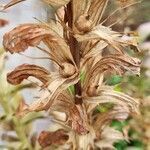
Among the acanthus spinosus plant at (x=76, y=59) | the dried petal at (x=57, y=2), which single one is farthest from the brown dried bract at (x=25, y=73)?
the dried petal at (x=57, y=2)

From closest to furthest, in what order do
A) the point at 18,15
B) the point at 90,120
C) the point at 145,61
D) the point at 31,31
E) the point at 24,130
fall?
the point at 31,31 < the point at 90,120 < the point at 24,130 < the point at 145,61 < the point at 18,15

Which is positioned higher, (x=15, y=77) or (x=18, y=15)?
(x=18, y=15)

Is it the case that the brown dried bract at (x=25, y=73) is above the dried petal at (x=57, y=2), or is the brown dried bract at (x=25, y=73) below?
below

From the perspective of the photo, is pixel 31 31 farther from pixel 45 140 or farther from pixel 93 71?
pixel 45 140

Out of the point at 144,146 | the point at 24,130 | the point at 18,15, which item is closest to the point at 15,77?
the point at 24,130

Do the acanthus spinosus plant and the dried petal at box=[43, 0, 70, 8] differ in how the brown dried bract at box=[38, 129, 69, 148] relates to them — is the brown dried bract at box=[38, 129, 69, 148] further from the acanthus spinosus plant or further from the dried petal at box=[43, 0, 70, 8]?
the dried petal at box=[43, 0, 70, 8]

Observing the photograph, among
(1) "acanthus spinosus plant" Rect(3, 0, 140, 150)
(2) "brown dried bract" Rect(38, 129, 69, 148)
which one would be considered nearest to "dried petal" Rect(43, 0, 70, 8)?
(1) "acanthus spinosus plant" Rect(3, 0, 140, 150)

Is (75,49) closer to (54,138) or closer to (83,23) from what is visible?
(83,23)

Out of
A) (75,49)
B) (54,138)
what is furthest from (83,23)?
(54,138)

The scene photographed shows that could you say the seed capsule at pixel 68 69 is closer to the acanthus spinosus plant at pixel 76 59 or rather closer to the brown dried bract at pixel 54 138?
the acanthus spinosus plant at pixel 76 59
